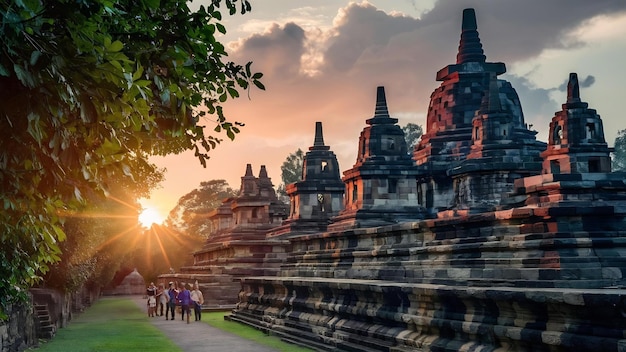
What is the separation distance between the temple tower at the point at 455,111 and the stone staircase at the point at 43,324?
1490 centimetres

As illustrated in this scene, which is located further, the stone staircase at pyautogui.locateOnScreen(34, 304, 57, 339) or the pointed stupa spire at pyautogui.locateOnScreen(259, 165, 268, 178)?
the pointed stupa spire at pyautogui.locateOnScreen(259, 165, 268, 178)

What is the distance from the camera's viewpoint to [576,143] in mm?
18938

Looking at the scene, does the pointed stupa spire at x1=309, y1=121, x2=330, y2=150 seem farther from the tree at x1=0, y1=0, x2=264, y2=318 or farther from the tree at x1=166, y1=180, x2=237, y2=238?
the tree at x1=166, y1=180, x2=237, y2=238

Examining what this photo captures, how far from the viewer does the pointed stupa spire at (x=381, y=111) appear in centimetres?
3006

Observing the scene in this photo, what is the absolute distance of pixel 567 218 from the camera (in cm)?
1324

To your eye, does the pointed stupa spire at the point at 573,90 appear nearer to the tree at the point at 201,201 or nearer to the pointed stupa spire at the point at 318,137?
the pointed stupa spire at the point at 318,137

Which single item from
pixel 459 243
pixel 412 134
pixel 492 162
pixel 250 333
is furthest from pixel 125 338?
pixel 412 134

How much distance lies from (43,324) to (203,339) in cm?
494

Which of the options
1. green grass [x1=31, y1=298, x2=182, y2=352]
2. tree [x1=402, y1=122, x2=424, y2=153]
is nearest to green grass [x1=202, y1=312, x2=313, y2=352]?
green grass [x1=31, y1=298, x2=182, y2=352]

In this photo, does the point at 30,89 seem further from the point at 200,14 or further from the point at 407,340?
the point at 407,340

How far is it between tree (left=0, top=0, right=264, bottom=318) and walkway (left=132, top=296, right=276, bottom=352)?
313 inches

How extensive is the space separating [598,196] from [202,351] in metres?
8.65

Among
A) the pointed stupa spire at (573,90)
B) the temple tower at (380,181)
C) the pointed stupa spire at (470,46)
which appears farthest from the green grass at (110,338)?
the pointed stupa spire at (470,46)

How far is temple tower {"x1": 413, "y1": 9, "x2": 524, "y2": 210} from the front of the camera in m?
30.4
